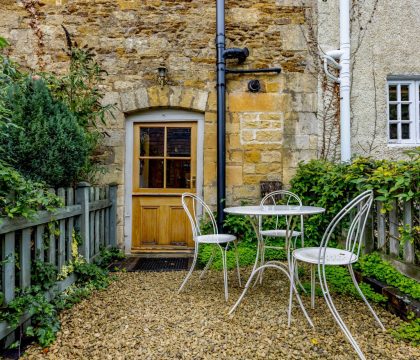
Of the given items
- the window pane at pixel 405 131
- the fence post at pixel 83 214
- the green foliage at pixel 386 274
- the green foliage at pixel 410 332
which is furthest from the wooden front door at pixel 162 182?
the window pane at pixel 405 131

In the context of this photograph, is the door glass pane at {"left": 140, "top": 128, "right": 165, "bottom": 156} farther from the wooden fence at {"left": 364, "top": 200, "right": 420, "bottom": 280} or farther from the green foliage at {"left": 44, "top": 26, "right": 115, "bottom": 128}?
the wooden fence at {"left": 364, "top": 200, "right": 420, "bottom": 280}

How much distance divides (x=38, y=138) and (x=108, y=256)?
1664mm

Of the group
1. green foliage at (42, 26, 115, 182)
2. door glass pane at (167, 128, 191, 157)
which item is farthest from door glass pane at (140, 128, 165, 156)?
green foliage at (42, 26, 115, 182)

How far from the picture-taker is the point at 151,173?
445 centimetres

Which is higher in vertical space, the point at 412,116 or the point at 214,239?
the point at 412,116

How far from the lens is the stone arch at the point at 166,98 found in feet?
13.9

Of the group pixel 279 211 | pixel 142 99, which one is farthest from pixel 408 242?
pixel 142 99

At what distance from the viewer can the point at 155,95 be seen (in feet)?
14.0

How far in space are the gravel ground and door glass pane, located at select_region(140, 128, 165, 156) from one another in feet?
6.90

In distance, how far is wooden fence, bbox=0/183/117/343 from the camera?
1903mm

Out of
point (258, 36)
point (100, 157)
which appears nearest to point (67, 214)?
point (100, 157)

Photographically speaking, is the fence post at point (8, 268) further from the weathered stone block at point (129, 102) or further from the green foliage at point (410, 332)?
the weathered stone block at point (129, 102)

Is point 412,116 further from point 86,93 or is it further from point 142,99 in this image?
point 86,93

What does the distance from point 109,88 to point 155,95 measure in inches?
26.2
